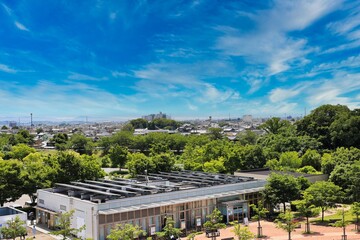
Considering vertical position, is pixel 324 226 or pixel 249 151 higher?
pixel 249 151

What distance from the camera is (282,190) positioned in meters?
25.9

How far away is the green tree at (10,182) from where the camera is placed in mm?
26641

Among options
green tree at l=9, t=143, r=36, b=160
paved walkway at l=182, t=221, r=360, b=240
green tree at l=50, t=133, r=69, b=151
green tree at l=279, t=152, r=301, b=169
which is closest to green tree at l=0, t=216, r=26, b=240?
paved walkway at l=182, t=221, r=360, b=240

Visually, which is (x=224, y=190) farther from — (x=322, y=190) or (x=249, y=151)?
(x=249, y=151)

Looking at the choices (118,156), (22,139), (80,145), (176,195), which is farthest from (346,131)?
(22,139)

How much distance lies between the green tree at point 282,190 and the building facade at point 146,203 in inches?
65.6

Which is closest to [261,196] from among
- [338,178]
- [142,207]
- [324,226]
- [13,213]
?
[324,226]

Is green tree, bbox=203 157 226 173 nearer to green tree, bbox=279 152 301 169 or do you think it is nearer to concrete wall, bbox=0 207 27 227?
green tree, bbox=279 152 301 169

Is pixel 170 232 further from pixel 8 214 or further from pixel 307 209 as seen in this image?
pixel 8 214

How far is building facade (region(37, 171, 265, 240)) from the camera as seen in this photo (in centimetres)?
2127

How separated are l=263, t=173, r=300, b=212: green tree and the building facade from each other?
1666mm

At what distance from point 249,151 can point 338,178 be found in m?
12.8

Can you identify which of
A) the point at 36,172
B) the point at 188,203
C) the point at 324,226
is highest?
the point at 36,172

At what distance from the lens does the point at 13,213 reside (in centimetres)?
2434
